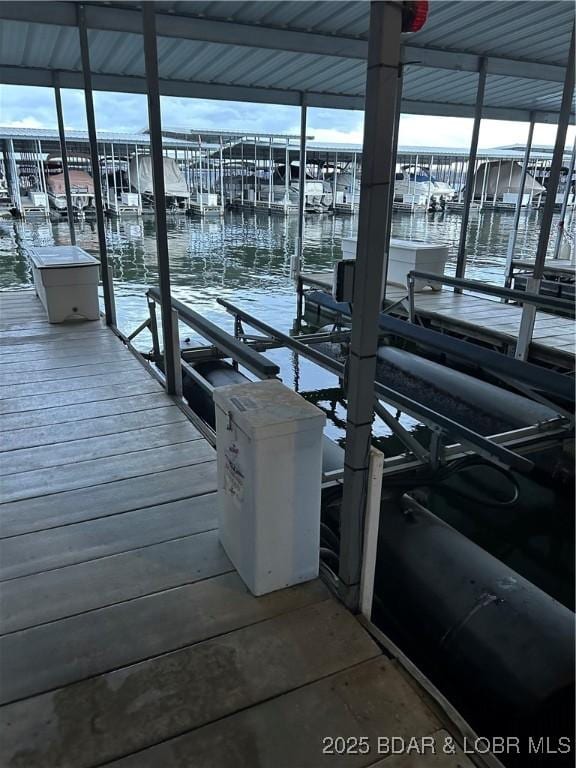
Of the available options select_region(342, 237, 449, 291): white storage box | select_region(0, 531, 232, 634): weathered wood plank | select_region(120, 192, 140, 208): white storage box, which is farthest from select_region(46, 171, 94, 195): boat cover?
select_region(0, 531, 232, 634): weathered wood plank

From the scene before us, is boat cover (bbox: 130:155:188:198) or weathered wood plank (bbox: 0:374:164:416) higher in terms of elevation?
boat cover (bbox: 130:155:188:198)

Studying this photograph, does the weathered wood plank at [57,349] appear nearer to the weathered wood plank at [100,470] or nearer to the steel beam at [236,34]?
the weathered wood plank at [100,470]

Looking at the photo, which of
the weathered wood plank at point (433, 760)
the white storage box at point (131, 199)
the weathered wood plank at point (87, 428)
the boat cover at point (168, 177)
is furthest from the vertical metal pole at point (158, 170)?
the boat cover at point (168, 177)

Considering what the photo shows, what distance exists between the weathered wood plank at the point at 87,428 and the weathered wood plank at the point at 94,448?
2.2 inches

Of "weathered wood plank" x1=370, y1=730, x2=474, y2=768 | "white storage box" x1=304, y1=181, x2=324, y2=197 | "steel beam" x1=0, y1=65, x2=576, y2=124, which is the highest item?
"steel beam" x1=0, y1=65, x2=576, y2=124

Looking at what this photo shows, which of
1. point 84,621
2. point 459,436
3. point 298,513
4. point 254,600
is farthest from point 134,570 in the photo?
point 459,436

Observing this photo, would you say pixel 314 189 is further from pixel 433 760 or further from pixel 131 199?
pixel 433 760

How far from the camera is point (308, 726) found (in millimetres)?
1538

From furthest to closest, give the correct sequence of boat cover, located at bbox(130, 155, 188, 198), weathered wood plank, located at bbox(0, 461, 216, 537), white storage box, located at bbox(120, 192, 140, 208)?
boat cover, located at bbox(130, 155, 188, 198), white storage box, located at bbox(120, 192, 140, 208), weathered wood plank, located at bbox(0, 461, 216, 537)

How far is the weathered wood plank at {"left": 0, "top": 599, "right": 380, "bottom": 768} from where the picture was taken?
1.48 metres

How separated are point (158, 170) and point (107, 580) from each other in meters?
2.43

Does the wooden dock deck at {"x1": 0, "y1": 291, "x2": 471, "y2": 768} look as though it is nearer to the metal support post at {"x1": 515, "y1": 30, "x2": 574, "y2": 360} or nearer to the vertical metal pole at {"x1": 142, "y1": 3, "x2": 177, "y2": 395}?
the vertical metal pole at {"x1": 142, "y1": 3, "x2": 177, "y2": 395}

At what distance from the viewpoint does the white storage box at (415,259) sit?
8.38 meters

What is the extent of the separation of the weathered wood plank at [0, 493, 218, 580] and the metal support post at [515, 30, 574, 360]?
4.13m
